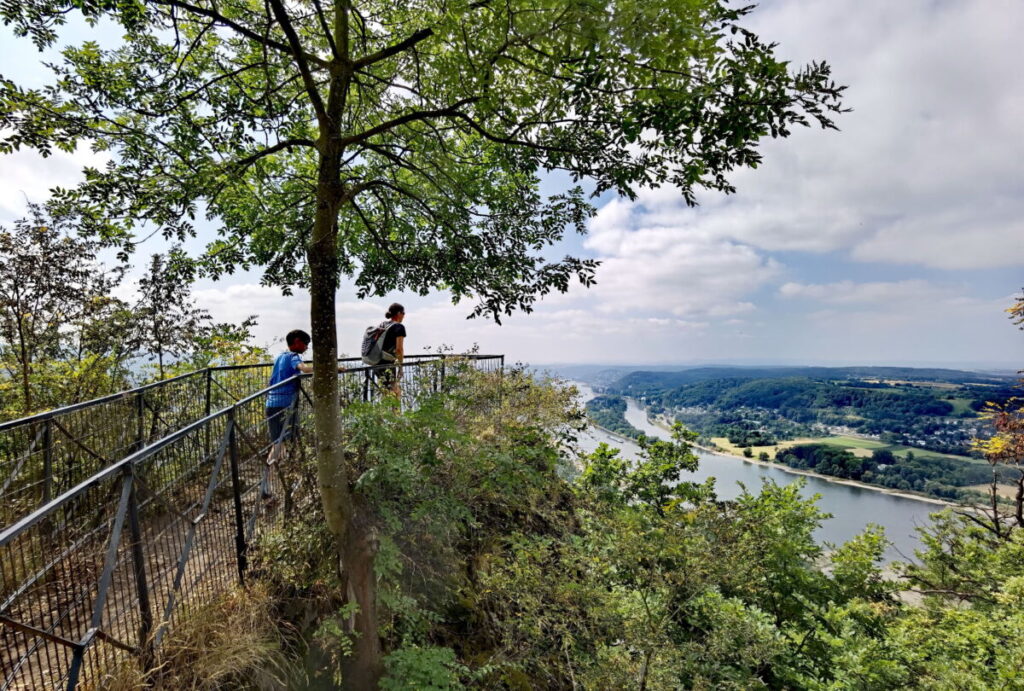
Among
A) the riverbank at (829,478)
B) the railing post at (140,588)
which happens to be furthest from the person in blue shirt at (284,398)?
the riverbank at (829,478)

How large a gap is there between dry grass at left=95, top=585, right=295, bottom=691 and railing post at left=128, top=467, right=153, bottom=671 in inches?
3.8

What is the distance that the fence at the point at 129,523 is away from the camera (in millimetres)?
2346

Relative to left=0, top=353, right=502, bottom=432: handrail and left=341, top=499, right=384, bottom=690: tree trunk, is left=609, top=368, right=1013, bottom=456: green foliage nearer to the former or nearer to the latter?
left=0, top=353, right=502, bottom=432: handrail

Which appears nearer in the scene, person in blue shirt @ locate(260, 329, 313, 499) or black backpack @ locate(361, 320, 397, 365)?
person in blue shirt @ locate(260, 329, 313, 499)

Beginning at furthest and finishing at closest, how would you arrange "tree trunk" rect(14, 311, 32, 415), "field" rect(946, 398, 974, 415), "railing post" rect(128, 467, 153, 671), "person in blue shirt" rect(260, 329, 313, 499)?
"field" rect(946, 398, 974, 415)
"tree trunk" rect(14, 311, 32, 415)
"person in blue shirt" rect(260, 329, 313, 499)
"railing post" rect(128, 467, 153, 671)

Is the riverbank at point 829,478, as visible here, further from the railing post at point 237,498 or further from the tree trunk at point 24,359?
the tree trunk at point 24,359

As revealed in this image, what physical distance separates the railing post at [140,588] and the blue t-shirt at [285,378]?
2430 millimetres

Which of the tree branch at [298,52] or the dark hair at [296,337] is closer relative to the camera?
the tree branch at [298,52]

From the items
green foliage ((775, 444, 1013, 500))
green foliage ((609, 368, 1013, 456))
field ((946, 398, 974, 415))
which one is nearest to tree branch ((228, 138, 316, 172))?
green foliage ((609, 368, 1013, 456))

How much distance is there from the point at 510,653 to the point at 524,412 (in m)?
3.63

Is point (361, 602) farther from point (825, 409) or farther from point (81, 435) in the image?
point (825, 409)

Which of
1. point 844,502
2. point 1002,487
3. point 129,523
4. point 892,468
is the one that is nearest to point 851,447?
point 892,468

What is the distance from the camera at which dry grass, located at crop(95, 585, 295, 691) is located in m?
2.68

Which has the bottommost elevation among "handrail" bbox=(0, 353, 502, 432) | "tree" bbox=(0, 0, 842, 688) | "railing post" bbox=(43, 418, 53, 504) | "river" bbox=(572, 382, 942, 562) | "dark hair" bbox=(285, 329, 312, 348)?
"river" bbox=(572, 382, 942, 562)
